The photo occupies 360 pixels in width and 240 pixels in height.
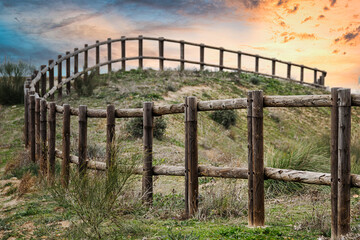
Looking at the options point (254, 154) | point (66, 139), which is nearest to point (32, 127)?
point (66, 139)

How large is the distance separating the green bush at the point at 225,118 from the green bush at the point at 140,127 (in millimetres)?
3809

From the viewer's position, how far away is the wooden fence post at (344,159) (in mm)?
4805

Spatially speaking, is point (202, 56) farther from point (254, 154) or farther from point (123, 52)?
point (254, 154)

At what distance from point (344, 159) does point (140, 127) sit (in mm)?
8616

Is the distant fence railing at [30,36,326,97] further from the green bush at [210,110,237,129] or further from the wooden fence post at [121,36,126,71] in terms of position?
the green bush at [210,110,237,129]

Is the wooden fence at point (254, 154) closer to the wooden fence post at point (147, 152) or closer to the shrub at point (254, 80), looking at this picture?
the wooden fence post at point (147, 152)

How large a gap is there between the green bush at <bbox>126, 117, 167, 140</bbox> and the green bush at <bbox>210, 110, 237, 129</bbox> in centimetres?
381

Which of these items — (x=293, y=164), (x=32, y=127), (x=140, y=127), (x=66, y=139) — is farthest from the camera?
(x=140, y=127)

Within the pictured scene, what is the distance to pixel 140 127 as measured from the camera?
12.8 m

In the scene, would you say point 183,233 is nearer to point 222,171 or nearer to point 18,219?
point 222,171

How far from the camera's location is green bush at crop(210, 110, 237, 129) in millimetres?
16234

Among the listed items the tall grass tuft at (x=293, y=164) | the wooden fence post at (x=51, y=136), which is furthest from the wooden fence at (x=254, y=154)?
the tall grass tuft at (x=293, y=164)

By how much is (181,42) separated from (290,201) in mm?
18430

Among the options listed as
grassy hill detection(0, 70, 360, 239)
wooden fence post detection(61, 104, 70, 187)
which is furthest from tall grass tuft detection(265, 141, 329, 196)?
wooden fence post detection(61, 104, 70, 187)
